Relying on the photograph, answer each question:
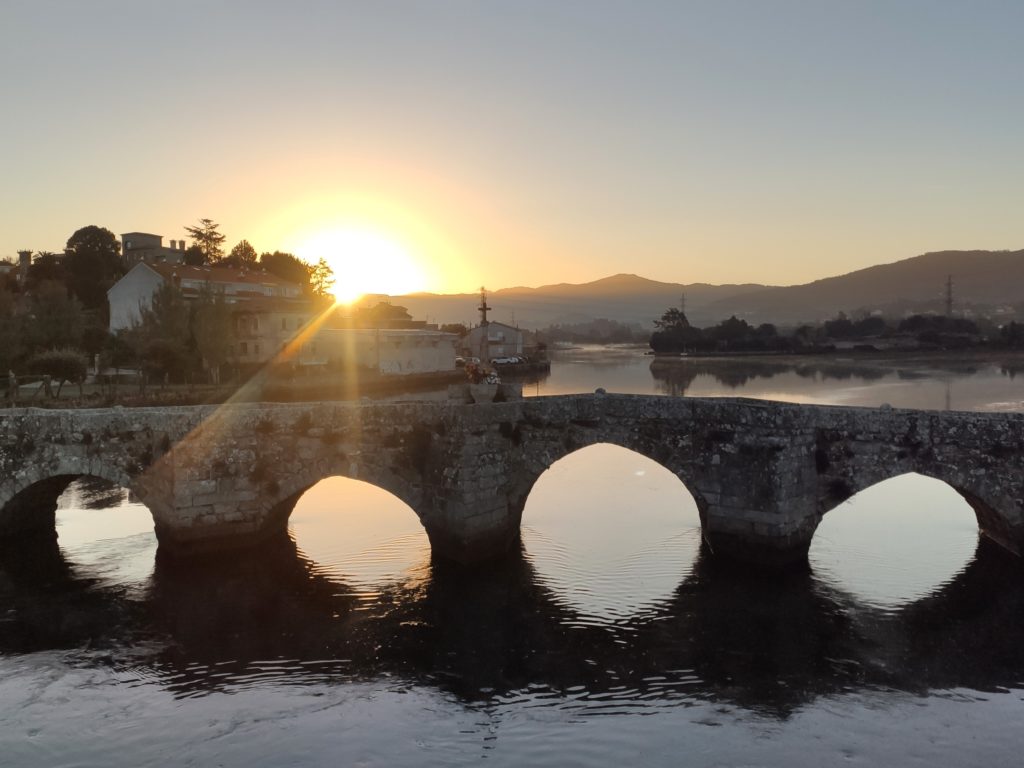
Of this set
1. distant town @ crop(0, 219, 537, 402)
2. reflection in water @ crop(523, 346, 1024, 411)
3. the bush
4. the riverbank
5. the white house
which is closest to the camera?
the riverbank

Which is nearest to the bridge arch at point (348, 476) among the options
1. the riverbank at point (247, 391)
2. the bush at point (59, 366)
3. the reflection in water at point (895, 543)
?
the reflection in water at point (895, 543)

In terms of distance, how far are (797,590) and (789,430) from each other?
11.5 ft

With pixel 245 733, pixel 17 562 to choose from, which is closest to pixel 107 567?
pixel 17 562

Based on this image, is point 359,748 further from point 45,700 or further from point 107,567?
point 107,567

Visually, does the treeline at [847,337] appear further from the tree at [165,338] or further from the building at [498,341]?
the tree at [165,338]

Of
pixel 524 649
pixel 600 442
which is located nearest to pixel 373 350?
pixel 600 442

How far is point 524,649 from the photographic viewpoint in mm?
12789

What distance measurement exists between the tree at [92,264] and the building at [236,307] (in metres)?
4.51

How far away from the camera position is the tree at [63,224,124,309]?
65062 mm

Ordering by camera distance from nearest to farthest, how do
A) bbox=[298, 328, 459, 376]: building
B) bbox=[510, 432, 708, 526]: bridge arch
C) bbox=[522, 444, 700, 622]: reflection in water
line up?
bbox=[522, 444, 700, 622]: reflection in water, bbox=[510, 432, 708, 526]: bridge arch, bbox=[298, 328, 459, 376]: building

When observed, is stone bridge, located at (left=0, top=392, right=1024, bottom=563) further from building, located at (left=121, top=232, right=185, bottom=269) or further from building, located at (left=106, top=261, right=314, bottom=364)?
building, located at (left=121, top=232, right=185, bottom=269)

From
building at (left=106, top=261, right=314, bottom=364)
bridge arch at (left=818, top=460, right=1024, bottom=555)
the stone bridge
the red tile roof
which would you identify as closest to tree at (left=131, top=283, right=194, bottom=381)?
building at (left=106, top=261, right=314, bottom=364)

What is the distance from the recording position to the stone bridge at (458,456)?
1527 cm

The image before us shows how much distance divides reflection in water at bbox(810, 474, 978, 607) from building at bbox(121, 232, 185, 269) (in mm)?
80434
